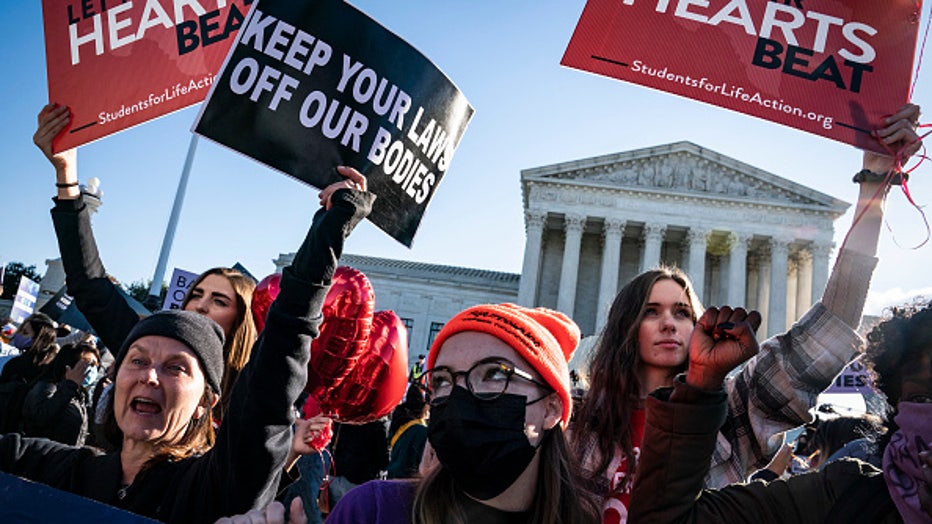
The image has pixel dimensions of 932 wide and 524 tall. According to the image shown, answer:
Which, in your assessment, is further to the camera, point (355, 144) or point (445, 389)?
point (355, 144)

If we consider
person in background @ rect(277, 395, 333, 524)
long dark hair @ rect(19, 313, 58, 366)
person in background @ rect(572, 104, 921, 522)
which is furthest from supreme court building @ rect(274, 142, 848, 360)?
person in background @ rect(572, 104, 921, 522)

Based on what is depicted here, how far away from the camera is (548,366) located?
1.90m

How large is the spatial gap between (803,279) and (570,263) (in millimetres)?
15220

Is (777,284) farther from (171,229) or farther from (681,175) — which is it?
(171,229)

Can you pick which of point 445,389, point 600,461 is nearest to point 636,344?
point 600,461

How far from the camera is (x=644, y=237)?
40.2 meters

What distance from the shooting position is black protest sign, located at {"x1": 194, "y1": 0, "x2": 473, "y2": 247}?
2.49 meters

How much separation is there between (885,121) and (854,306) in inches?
28.9

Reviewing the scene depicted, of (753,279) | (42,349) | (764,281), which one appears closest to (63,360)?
(42,349)

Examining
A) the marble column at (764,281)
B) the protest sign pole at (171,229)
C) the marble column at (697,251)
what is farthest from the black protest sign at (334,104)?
the marble column at (764,281)

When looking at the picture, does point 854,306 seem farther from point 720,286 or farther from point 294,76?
point 720,286

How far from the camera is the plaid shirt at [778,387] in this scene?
2057mm

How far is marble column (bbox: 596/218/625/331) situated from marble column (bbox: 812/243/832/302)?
10982 millimetres

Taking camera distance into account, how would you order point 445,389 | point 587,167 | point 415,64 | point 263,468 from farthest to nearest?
point 587,167, point 415,64, point 445,389, point 263,468
